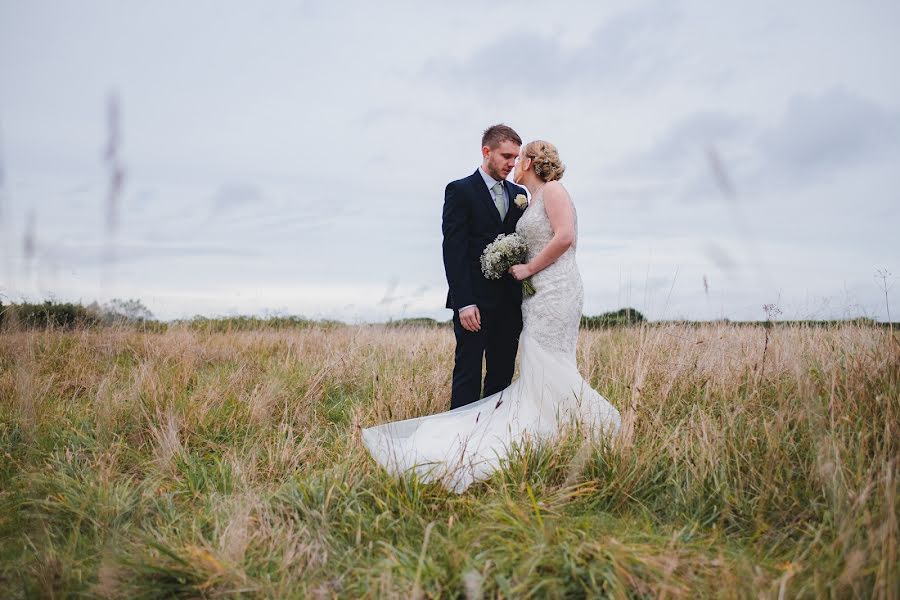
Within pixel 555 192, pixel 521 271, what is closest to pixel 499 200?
pixel 555 192

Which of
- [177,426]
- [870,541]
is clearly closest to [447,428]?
[177,426]

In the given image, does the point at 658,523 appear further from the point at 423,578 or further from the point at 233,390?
the point at 233,390

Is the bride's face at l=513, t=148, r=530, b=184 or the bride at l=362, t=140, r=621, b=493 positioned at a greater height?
the bride's face at l=513, t=148, r=530, b=184

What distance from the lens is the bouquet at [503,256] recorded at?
4.46 meters

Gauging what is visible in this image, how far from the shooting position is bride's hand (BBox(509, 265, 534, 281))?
4.51 metres

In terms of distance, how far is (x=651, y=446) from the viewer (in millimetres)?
3428

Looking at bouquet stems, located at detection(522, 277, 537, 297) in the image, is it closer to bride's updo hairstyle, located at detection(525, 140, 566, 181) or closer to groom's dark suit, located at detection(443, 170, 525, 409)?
groom's dark suit, located at detection(443, 170, 525, 409)

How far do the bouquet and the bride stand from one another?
0.21ft

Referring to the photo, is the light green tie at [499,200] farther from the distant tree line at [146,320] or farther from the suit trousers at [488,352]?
the distant tree line at [146,320]

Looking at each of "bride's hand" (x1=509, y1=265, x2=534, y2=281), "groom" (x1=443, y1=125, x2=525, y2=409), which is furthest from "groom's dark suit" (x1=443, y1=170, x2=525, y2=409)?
"bride's hand" (x1=509, y1=265, x2=534, y2=281)

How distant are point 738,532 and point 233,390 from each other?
4790 mm

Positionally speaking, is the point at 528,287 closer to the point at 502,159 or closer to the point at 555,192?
the point at 555,192

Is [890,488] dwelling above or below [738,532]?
above

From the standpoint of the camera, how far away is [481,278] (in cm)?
473
